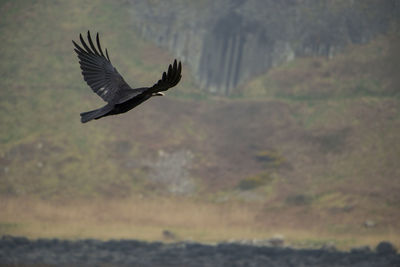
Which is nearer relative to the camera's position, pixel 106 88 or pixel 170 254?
pixel 106 88

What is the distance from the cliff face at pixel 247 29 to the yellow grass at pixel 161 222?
73.0 ft

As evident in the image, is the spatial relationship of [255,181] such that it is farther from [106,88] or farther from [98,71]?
[106,88]

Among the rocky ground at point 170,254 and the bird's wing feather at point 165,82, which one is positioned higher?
the bird's wing feather at point 165,82

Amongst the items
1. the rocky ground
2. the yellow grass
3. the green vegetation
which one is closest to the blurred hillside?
the green vegetation

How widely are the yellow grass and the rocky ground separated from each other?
1232mm

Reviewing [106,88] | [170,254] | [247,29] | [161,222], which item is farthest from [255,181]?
[106,88]

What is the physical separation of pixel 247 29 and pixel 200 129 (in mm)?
18309

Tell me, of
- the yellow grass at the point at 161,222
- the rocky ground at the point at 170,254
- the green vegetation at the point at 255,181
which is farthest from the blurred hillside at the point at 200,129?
the rocky ground at the point at 170,254

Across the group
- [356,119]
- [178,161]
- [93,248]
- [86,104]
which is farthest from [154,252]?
[356,119]

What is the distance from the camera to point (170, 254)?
60.4 meters

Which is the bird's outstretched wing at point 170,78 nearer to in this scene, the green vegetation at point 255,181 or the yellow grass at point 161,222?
the yellow grass at point 161,222

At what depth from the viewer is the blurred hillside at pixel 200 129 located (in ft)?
222

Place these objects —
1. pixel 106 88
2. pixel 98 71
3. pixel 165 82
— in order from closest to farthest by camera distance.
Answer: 1. pixel 165 82
2. pixel 106 88
3. pixel 98 71

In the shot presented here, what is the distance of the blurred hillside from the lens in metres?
67.8
